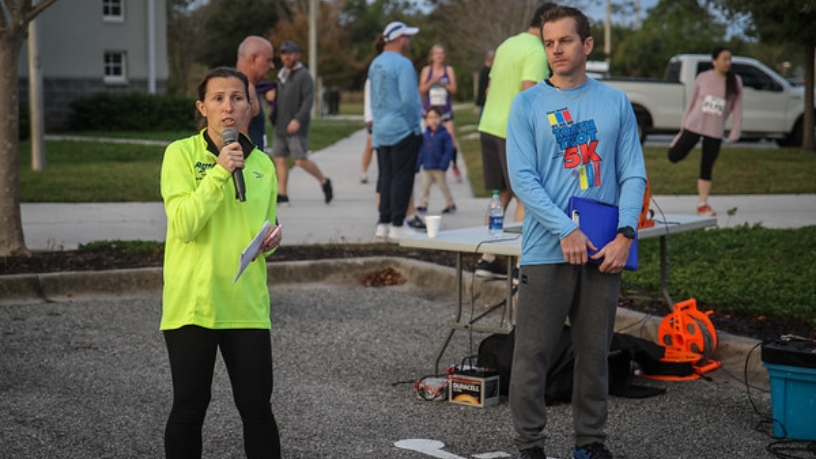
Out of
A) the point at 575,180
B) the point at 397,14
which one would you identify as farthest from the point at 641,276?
the point at 397,14

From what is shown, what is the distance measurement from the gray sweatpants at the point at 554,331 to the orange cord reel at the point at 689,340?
2008 millimetres

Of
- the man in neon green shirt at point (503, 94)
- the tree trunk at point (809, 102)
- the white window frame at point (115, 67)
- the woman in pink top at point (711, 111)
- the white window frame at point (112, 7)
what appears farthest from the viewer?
the white window frame at point (112, 7)

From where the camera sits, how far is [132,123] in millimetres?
Result: 37531

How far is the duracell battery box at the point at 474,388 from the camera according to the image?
22.3ft

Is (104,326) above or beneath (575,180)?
beneath

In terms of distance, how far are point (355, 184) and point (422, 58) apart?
57449 millimetres

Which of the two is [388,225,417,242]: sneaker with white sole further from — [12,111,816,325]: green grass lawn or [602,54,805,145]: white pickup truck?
[602,54,805,145]: white pickup truck

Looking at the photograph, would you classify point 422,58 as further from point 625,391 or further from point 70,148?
point 625,391

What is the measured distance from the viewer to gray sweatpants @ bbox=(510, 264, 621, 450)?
17.9 ft

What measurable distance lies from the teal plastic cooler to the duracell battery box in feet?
4.78

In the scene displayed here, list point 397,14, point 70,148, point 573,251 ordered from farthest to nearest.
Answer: point 397,14 < point 70,148 < point 573,251

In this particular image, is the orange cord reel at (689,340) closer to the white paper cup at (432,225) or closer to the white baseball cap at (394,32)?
the white paper cup at (432,225)

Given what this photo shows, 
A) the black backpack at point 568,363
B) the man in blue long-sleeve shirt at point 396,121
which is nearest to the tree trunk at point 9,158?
the man in blue long-sleeve shirt at point 396,121

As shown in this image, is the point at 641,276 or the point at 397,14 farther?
the point at 397,14
